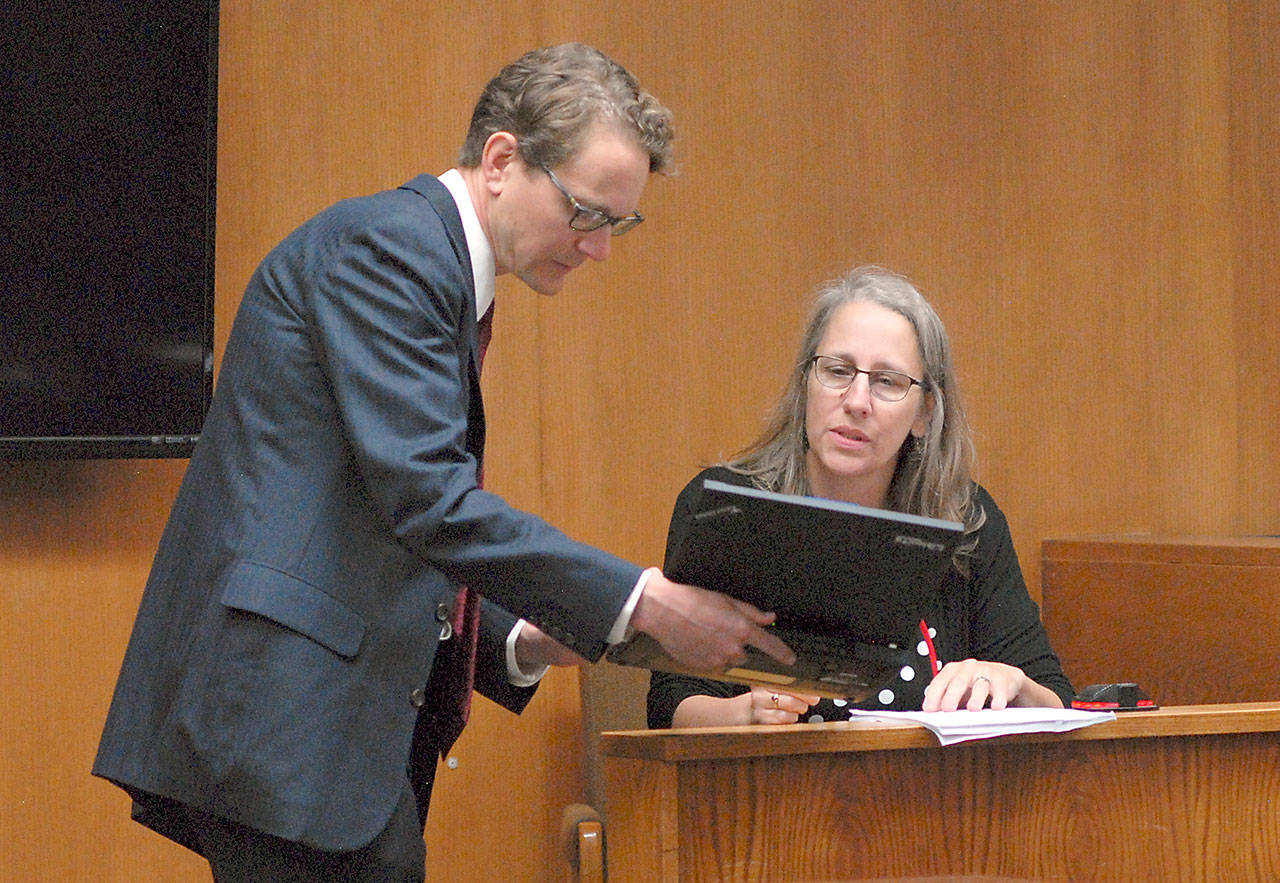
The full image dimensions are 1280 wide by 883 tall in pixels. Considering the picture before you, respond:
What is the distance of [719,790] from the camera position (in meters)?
1.52

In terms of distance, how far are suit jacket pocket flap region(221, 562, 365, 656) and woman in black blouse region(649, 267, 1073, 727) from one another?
2.65 ft

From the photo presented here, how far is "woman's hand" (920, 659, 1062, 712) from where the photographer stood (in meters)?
1.92

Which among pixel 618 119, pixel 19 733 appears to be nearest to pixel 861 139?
pixel 618 119

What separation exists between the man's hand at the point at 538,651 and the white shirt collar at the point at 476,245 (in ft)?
1.48

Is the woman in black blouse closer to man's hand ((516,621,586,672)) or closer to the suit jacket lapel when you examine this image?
man's hand ((516,621,586,672))

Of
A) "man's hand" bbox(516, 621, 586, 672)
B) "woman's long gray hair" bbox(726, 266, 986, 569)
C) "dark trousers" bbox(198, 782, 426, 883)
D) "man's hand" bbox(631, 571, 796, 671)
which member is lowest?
"dark trousers" bbox(198, 782, 426, 883)

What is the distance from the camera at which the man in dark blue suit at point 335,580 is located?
1437 mm

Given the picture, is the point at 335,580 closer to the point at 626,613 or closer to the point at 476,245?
the point at 626,613

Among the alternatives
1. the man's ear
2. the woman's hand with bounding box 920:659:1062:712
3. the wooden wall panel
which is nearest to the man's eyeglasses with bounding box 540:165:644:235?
the man's ear

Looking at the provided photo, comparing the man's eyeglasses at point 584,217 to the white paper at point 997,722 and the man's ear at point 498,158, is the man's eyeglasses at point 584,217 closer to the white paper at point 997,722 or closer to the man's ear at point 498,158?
the man's ear at point 498,158

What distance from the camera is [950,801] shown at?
1.61 metres

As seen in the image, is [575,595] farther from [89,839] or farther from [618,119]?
[89,839]

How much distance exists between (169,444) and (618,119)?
1.26 m

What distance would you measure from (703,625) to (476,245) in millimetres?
575
